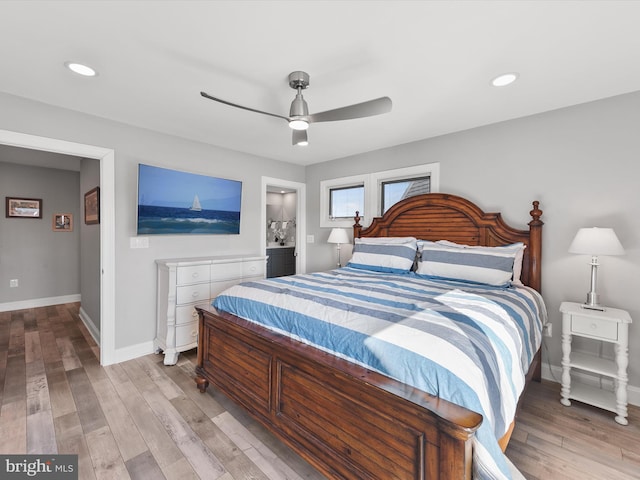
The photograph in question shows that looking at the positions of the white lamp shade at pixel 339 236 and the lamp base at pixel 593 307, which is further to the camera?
the white lamp shade at pixel 339 236

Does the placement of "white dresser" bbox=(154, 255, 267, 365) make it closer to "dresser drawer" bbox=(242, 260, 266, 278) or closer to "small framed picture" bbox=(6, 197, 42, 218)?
"dresser drawer" bbox=(242, 260, 266, 278)

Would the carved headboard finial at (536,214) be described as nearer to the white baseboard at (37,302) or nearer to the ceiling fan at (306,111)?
the ceiling fan at (306,111)

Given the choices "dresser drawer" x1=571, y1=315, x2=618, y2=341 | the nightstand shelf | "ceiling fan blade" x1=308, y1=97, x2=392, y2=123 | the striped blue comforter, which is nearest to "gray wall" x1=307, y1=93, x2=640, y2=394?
the nightstand shelf

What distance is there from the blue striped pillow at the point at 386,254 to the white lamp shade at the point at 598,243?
1366 millimetres

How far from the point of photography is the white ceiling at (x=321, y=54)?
5.07 ft

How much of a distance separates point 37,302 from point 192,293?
12.8 feet

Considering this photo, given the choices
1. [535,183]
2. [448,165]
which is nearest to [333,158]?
[448,165]

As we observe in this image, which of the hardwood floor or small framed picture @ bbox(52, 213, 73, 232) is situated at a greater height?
small framed picture @ bbox(52, 213, 73, 232)

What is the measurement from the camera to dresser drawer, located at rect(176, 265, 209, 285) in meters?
3.04

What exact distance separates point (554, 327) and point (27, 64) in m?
4.78

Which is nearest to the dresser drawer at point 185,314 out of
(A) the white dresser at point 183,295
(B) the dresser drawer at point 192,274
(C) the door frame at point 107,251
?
(A) the white dresser at point 183,295

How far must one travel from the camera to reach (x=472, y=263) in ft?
8.81

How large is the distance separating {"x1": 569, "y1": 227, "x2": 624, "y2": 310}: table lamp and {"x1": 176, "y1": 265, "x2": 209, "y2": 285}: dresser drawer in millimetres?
3444

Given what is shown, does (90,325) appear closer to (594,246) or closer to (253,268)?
(253,268)
